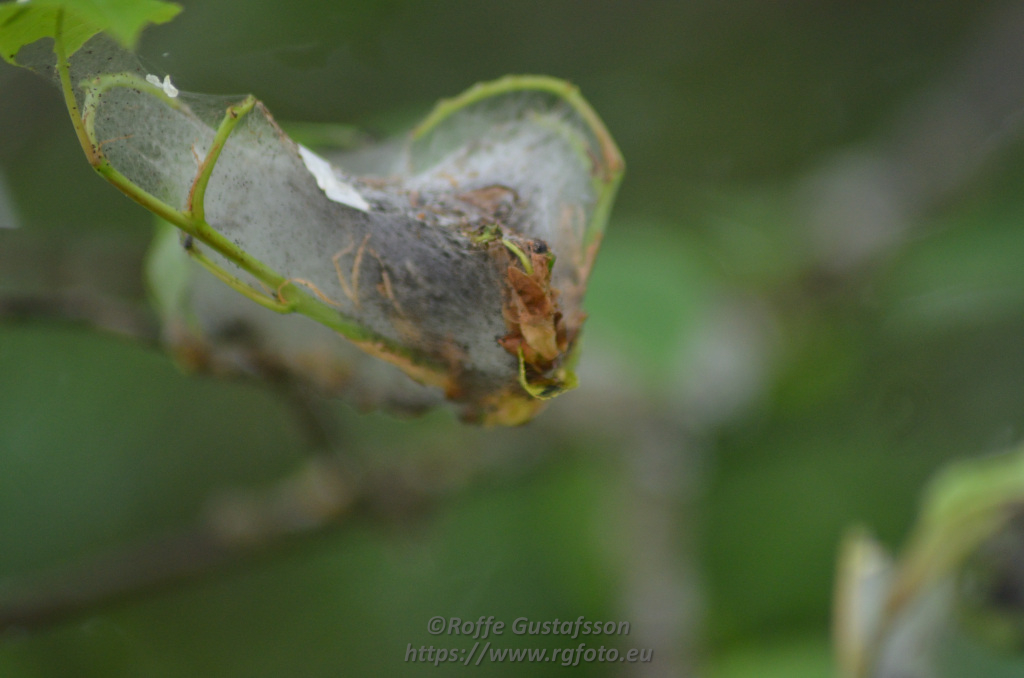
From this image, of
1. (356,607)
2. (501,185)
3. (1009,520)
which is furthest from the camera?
(356,607)

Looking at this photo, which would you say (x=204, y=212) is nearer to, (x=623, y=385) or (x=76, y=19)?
(x=76, y=19)

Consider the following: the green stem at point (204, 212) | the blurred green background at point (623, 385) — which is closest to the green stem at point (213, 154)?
the green stem at point (204, 212)

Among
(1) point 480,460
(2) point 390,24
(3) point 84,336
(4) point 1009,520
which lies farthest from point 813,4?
(3) point 84,336

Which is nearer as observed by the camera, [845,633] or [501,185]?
[501,185]

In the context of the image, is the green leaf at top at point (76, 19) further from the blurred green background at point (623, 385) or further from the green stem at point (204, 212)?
the blurred green background at point (623, 385)

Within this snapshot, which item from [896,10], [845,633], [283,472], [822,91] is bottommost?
[845,633]

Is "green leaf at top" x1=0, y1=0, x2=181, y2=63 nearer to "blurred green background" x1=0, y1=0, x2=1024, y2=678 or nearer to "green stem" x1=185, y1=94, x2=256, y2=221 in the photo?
"green stem" x1=185, y1=94, x2=256, y2=221

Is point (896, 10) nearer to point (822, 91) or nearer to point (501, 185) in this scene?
point (822, 91)
